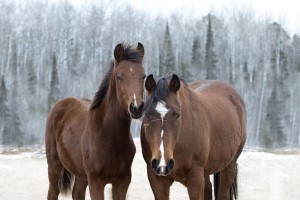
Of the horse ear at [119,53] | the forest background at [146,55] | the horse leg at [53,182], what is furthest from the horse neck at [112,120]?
the forest background at [146,55]

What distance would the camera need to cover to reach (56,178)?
6.77 meters

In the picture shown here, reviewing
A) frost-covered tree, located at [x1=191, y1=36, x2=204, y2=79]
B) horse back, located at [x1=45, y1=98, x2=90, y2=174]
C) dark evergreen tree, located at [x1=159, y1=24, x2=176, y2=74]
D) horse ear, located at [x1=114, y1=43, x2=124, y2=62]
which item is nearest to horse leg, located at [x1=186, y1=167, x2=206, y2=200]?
horse ear, located at [x1=114, y1=43, x2=124, y2=62]

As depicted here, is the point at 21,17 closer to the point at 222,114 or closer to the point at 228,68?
the point at 228,68

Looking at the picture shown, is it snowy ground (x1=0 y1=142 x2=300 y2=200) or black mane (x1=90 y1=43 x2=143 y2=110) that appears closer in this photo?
black mane (x1=90 y1=43 x2=143 y2=110)

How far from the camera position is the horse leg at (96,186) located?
5012 millimetres

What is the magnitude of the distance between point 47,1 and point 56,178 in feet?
98.5

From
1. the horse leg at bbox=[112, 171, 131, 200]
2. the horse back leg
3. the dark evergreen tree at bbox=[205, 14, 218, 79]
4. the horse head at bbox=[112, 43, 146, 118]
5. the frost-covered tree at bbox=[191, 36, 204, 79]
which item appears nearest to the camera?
the horse head at bbox=[112, 43, 146, 118]

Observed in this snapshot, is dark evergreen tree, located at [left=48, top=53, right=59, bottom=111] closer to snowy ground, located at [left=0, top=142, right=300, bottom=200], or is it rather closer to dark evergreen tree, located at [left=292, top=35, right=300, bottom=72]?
snowy ground, located at [left=0, top=142, right=300, bottom=200]

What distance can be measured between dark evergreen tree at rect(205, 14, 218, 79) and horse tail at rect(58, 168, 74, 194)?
25384 mm

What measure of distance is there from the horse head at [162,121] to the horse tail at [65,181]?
3.03 m

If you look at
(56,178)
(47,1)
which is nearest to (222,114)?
(56,178)

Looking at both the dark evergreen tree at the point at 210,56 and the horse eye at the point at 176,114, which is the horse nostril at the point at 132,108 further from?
the dark evergreen tree at the point at 210,56

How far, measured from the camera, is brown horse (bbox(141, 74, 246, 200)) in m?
4.00

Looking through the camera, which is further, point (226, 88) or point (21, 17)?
point (21, 17)
